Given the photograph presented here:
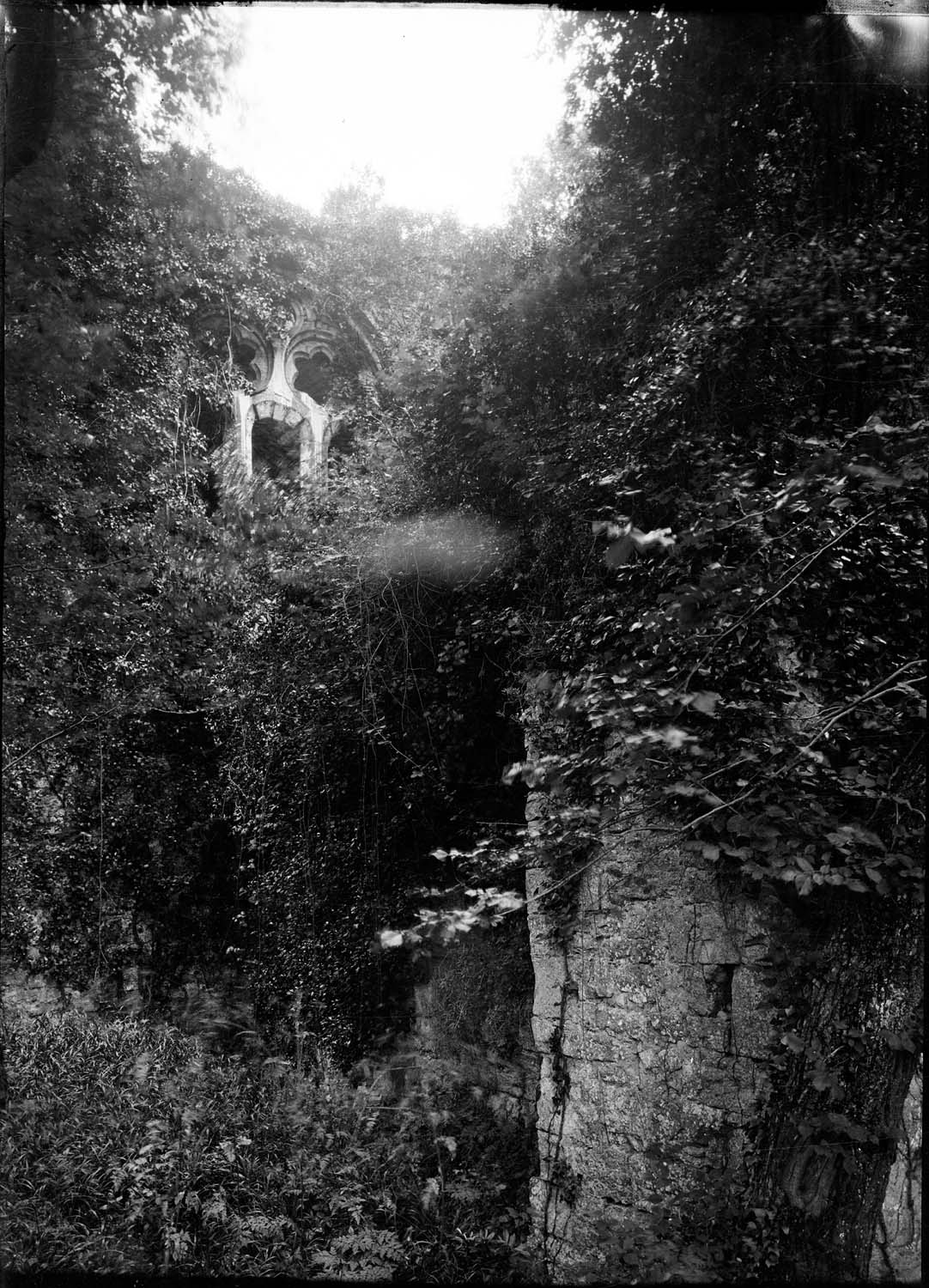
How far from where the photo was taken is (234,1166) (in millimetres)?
2348

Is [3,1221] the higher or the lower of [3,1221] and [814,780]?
the lower

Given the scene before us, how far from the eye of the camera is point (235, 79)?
250 centimetres

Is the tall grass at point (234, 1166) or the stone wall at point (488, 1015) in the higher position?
the stone wall at point (488, 1015)

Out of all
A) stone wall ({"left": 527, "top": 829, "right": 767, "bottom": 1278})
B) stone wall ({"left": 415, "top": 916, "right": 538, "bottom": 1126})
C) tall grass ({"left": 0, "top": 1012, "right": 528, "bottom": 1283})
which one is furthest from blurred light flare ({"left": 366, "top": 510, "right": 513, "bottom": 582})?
tall grass ({"left": 0, "top": 1012, "right": 528, "bottom": 1283})

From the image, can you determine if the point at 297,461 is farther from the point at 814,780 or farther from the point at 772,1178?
the point at 772,1178

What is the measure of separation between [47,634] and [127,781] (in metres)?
0.53

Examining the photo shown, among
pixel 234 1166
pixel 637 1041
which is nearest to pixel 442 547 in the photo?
pixel 637 1041

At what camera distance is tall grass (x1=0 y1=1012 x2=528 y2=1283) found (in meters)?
2.28

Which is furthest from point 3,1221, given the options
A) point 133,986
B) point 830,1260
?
point 830,1260

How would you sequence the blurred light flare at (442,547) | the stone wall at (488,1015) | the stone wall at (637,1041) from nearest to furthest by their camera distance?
the stone wall at (637,1041)
the stone wall at (488,1015)
the blurred light flare at (442,547)

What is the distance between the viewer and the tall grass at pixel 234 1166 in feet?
7.49

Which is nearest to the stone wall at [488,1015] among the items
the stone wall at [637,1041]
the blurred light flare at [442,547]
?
the stone wall at [637,1041]

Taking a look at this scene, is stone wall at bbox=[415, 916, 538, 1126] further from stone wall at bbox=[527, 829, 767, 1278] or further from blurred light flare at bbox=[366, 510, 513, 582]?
blurred light flare at bbox=[366, 510, 513, 582]

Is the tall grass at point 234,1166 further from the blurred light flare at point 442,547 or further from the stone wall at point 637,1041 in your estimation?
the blurred light flare at point 442,547
